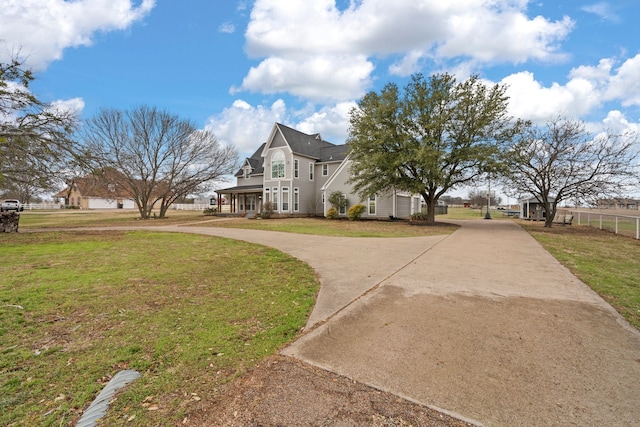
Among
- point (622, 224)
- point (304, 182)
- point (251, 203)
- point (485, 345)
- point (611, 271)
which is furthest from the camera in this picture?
point (251, 203)

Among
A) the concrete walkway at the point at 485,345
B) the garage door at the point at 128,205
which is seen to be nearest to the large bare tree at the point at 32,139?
the concrete walkway at the point at 485,345

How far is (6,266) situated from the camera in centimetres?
718

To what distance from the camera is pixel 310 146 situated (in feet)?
104

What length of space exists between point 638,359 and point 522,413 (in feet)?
6.31

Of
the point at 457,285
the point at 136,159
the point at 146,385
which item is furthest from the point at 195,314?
the point at 136,159

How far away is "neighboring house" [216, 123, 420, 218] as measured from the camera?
2714 cm

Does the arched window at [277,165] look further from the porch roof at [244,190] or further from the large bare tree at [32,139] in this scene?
the large bare tree at [32,139]

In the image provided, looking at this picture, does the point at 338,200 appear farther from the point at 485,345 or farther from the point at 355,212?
the point at 485,345

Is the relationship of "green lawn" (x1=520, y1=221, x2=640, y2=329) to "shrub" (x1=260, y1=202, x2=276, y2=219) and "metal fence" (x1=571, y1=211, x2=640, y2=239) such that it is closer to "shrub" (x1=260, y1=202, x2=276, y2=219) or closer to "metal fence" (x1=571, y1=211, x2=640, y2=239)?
"metal fence" (x1=571, y1=211, x2=640, y2=239)

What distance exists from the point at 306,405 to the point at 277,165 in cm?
2773

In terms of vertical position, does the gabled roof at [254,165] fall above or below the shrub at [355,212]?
above

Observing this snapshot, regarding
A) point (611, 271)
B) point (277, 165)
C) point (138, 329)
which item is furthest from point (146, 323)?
point (277, 165)

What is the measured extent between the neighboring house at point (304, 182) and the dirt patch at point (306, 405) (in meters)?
24.0

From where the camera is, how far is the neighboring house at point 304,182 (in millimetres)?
27141
